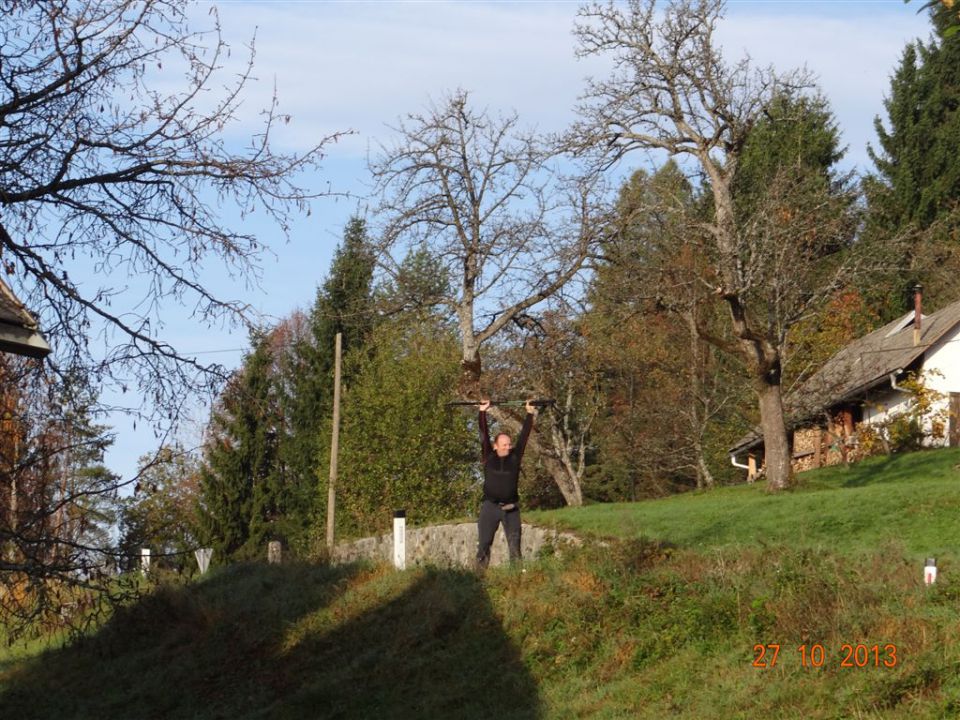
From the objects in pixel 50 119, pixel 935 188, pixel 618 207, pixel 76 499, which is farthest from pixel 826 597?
pixel 935 188

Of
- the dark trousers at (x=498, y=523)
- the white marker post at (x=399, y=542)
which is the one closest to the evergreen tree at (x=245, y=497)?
the white marker post at (x=399, y=542)

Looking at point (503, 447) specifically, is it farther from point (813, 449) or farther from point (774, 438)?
point (813, 449)

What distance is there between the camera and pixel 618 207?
110ft

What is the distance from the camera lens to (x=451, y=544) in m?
22.3

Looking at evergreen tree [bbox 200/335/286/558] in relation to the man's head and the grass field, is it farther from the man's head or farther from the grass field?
the man's head

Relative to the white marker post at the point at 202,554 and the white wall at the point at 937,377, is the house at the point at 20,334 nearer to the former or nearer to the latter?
the white marker post at the point at 202,554

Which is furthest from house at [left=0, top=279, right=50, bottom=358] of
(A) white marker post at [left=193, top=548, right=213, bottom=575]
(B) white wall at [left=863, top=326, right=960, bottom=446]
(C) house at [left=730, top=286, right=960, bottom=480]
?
(B) white wall at [left=863, top=326, right=960, bottom=446]

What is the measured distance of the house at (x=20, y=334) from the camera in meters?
8.16

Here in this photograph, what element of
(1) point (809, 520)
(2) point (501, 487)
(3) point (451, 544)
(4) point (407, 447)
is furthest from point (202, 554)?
(4) point (407, 447)

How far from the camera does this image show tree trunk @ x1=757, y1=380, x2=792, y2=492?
27719 mm

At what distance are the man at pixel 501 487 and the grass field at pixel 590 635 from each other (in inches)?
20.4
